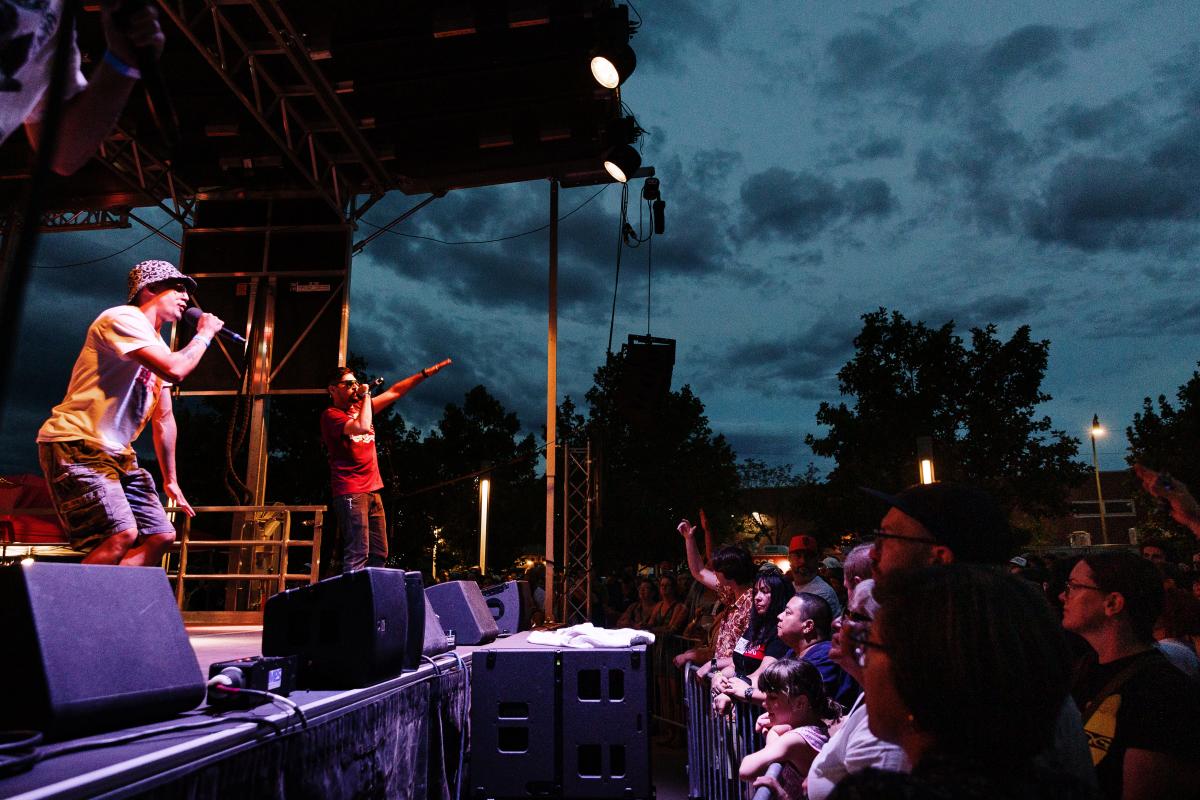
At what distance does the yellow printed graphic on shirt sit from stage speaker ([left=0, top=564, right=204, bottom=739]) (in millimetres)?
2550

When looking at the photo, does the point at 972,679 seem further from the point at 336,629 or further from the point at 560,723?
the point at 560,723

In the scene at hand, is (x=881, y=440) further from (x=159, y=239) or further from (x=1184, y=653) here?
(x=1184, y=653)

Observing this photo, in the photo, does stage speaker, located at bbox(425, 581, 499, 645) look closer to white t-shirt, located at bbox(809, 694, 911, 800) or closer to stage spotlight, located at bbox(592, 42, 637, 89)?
white t-shirt, located at bbox(809, 694, 911, 800)

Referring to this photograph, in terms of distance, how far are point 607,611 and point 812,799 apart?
Result: 10.4 metres

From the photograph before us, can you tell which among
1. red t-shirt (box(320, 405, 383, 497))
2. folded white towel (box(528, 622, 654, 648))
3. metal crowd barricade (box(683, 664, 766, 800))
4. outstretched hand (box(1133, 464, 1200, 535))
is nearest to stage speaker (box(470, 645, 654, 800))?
folded white towel (box(528, 622, 654, 648))

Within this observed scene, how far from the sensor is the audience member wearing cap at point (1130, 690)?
73.0 inches

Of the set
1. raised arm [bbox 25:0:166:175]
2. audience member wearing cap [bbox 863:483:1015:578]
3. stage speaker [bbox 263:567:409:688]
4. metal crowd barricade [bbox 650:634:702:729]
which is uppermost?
raised arm [bbox 25:0:166:175]

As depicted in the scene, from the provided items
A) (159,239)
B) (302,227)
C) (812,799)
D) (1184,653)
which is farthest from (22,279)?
(159,239)

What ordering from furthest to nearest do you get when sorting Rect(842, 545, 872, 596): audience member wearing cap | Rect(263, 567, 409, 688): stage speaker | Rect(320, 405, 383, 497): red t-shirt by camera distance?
1. Rect(320, 405, 383, 497): red t-shirt
2. Rect(842, 545, 872, 596): audience member wearing cap
3. Rect(263, 567, 409, 688): stage speaker

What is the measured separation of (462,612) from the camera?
4984 mm

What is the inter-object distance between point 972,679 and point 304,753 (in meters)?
1.97

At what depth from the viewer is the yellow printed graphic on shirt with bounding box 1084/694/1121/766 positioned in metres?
2.11

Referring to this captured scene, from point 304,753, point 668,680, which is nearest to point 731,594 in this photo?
point 668,680

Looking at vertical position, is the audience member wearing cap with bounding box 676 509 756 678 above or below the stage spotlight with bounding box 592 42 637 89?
below
